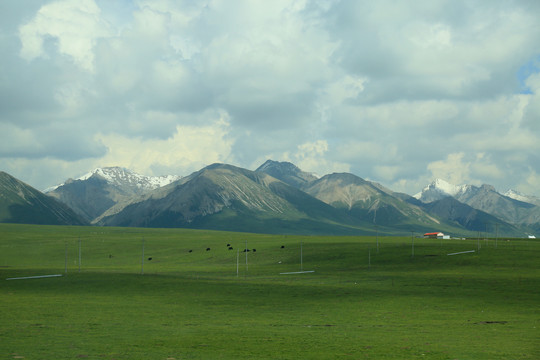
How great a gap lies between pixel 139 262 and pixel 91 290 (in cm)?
9500

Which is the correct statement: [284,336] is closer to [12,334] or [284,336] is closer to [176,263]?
[12,334]

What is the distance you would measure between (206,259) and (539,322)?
5479 inches

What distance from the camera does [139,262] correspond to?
620ft

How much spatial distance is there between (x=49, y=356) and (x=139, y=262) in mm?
156394

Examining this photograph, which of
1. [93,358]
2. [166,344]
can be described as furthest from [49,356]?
[166,344]

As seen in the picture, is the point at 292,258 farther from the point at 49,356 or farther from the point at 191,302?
the point at 49,356

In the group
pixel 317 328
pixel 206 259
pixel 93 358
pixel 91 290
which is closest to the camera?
pixel 93 358

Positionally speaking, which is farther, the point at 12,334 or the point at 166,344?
the point at 12,334

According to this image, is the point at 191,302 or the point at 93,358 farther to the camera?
the point at 191,302

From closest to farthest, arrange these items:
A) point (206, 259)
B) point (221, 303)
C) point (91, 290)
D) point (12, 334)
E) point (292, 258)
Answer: point (12, 334) < point (221, 303) < point (91, 290) < point (292, 258) < point (206, 259)

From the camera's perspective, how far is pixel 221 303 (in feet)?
250

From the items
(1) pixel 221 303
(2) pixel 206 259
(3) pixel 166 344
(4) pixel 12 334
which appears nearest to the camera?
(3) pixel 166 344

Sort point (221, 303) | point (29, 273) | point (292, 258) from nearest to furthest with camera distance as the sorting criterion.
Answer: point (221, 303), point (29, 273), point (292, 258)

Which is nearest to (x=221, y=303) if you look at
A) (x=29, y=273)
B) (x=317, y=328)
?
(x=317, y=328)
